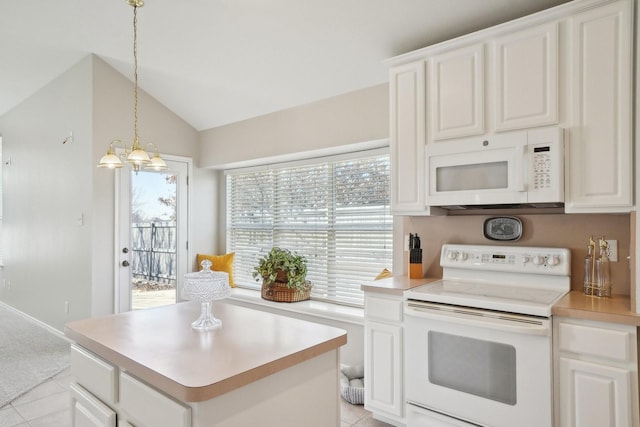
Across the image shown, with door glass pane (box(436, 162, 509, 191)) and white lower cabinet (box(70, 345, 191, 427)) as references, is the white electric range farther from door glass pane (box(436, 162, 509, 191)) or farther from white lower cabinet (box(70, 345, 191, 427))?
white lower cabinet (box(70, 345, 191, 427))

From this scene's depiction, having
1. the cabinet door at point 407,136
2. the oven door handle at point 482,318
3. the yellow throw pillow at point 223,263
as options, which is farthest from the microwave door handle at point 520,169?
the yellow throw pillow at point 223,263

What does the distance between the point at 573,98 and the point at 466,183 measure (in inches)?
27.6

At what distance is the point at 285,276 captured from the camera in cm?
398

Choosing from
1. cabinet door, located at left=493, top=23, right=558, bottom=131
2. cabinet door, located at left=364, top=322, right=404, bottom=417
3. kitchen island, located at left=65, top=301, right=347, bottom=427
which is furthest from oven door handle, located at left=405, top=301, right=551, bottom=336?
cabinet door, located at left=493, top=23, right=558, bottom=131

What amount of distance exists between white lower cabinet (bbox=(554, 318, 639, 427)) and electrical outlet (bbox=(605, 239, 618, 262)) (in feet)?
2.06

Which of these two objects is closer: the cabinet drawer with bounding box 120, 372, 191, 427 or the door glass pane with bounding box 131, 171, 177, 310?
the cabinet drawer with bounding box 120, 372, 191, 427

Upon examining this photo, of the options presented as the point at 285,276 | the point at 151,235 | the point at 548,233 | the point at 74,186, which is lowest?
the point at 285,276

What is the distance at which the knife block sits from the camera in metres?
2.89

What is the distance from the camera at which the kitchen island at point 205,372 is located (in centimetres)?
124

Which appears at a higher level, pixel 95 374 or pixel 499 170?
pixel 499 170

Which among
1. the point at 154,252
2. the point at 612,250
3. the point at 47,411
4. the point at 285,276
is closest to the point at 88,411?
the point at 47,411

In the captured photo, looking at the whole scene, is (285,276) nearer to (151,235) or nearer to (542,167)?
(151,235)

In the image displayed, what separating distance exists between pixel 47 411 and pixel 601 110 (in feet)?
12.9

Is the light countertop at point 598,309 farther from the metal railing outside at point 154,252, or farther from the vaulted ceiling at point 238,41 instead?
the metal railing outside at point 154,252
